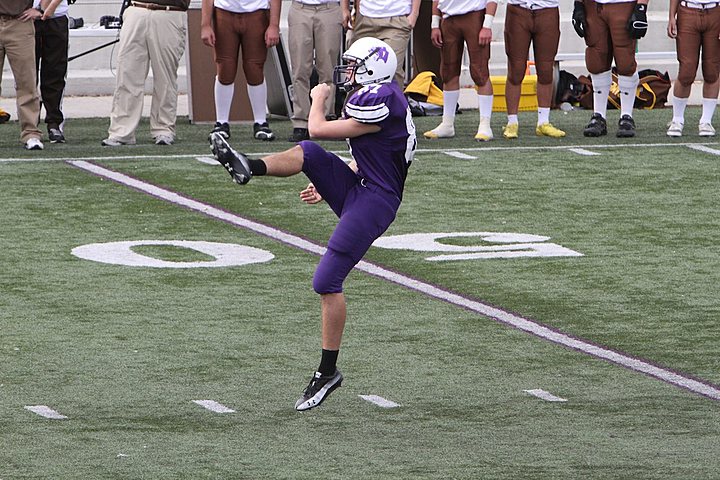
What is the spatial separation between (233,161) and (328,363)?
2.90 ft

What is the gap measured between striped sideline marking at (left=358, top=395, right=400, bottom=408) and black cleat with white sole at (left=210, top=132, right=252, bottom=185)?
98 centimetres

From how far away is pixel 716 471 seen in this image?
18.8 feet

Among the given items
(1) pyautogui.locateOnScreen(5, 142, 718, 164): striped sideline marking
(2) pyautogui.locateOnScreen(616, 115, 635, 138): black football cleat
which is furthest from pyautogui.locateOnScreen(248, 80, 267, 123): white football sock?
(2) pyautogui.locateOnScreen(616, 115, 635, 138): black football cleat

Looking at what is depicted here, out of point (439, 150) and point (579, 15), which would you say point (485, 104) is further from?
point (579, 15)

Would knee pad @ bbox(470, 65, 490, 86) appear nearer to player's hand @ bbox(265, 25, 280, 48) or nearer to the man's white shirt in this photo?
the man's white shirt

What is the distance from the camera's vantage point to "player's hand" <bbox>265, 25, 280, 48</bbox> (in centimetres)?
1362

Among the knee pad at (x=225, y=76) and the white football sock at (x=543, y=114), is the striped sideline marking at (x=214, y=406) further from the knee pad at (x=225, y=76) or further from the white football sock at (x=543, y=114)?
the white football sock at (x=543, y=114)

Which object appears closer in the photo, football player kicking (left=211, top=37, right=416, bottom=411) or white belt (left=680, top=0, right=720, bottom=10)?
football player kicking (left=211, top=37, right=416, bottom=411)

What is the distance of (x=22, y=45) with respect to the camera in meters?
13.1

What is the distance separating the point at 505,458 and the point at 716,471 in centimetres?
71

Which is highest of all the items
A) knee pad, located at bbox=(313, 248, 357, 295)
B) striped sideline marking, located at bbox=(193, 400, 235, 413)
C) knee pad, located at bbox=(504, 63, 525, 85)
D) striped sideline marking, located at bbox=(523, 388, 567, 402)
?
knee pad, located at bbox=(313, 248, 357, 295)

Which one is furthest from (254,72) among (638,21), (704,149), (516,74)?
(704,149)

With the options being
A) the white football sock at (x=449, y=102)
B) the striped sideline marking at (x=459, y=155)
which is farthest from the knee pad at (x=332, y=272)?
the white football sock at (x=449, y=102)

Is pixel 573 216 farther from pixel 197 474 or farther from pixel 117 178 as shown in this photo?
pixel 197 474
